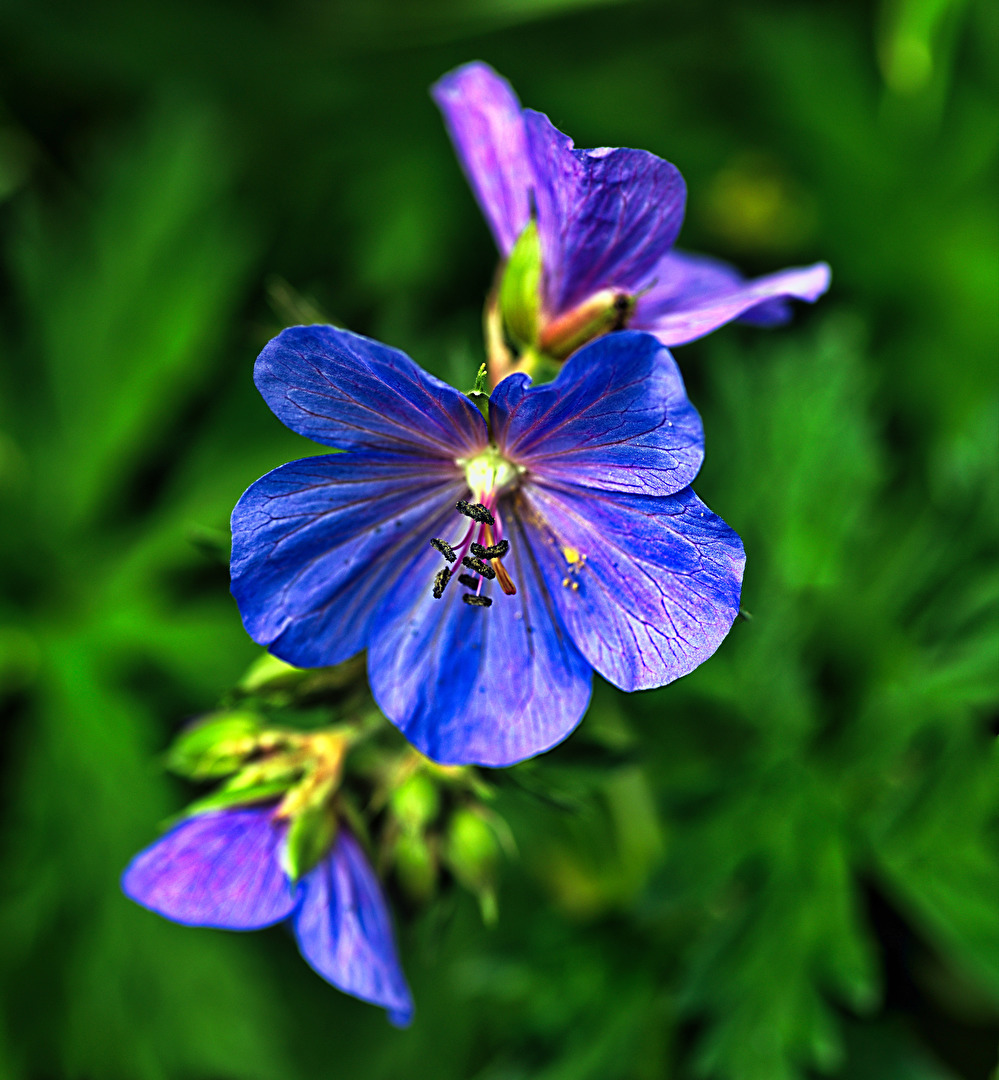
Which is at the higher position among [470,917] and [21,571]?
[21,571]

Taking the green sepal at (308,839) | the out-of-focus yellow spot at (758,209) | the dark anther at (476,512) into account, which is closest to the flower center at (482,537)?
the dark anther at (476,512)

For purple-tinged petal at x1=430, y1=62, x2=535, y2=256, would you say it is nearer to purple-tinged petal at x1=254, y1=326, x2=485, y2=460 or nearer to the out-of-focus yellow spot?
purple-tinged petal at x1=254, y1=326, x2=485, y2=460

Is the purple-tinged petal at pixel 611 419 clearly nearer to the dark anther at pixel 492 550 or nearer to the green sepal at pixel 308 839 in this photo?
the dark anther at pixel 492 550

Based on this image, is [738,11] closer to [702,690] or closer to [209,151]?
[209,151]

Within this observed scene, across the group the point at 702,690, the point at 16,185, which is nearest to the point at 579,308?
the point at 702,690

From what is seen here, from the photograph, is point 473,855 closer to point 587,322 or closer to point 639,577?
point 639,577

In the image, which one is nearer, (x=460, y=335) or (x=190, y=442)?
(x=460, y=335)

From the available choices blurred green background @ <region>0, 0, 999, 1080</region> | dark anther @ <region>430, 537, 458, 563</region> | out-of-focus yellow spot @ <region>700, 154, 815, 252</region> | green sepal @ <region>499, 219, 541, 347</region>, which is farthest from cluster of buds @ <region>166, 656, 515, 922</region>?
out-of-focus yellow spot @ <region>700, 154, 815, 252</region>
